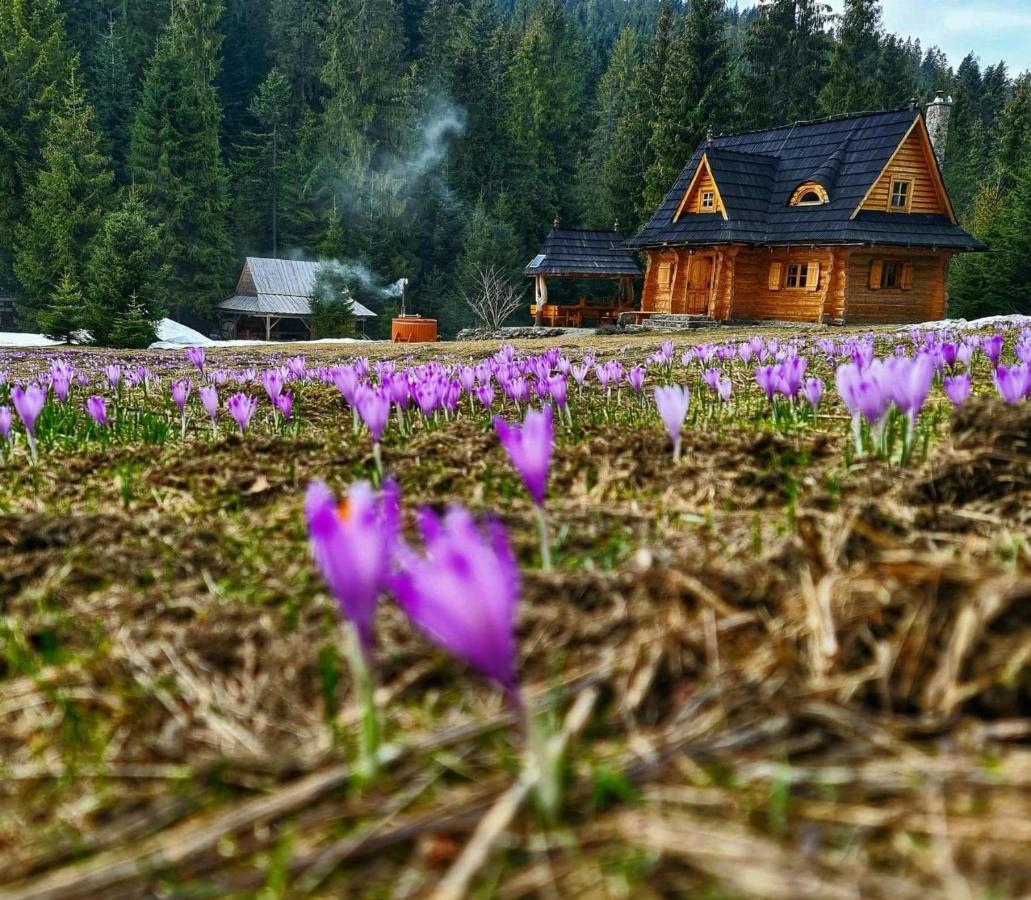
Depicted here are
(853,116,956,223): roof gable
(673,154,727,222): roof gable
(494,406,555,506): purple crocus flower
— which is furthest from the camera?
(673,154,727,222): roof gable

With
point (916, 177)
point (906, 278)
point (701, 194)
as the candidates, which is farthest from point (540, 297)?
point (916, 177)

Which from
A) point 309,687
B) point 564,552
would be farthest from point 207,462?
point 309,687

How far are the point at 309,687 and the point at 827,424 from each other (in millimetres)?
3099

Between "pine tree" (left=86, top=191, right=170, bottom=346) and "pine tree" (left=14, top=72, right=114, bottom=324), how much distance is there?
466 inches

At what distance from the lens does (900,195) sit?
79.5ft

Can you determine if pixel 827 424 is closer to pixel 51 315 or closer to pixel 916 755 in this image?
pixel 916 755

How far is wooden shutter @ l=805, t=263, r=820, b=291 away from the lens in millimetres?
24141

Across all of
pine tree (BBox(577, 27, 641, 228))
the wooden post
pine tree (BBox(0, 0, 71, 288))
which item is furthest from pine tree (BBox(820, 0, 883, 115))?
pine tree (BBox(0, 0, 71, 288))

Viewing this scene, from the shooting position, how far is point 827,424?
12.6ft

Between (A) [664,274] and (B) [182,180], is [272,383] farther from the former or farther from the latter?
(B) [182,180]

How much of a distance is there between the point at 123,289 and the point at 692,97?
25.8 metres

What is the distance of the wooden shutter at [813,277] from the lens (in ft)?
79.2

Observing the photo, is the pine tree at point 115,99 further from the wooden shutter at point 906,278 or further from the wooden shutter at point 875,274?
the wooden shutter at point 906,278

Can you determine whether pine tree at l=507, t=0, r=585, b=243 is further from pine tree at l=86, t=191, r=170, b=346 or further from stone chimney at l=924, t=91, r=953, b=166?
pine tree at l=86, t=191, r=170, b=346
